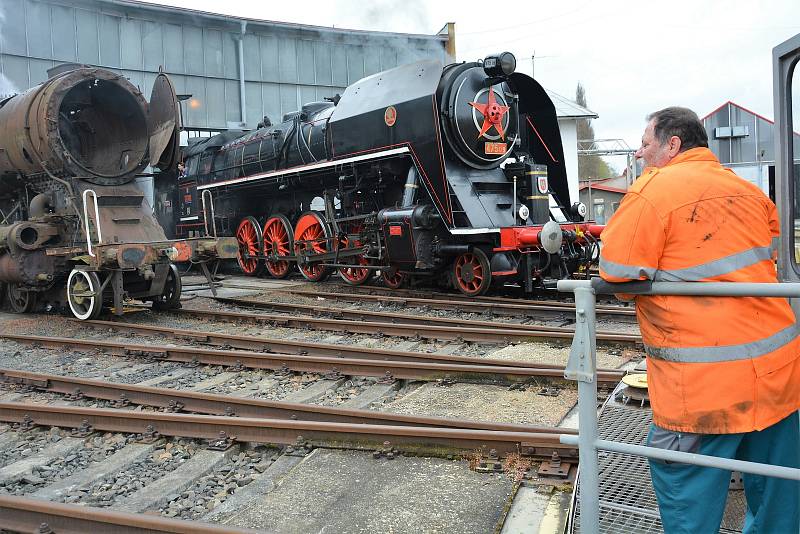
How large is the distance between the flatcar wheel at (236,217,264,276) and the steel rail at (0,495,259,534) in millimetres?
10673

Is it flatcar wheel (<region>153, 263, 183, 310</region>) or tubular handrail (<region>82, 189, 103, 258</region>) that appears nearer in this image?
tubular handrail (<region>82, 189, 103, 258</region>)

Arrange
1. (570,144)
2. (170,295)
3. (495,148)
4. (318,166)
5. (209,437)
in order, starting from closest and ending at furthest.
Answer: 1. (209,437)
2. (170,295)
3. (495,148)
4. (318,166)
5. (570,144)

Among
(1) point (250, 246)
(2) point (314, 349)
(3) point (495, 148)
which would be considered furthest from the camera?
(1) point (250, 246)

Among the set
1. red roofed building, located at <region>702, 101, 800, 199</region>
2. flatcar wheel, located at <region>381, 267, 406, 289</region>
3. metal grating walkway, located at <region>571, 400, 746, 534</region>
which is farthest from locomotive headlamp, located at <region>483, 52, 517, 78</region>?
red roofed building, located at <region>702, 101, 800, 199</region>

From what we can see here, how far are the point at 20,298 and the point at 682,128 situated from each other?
9620mm

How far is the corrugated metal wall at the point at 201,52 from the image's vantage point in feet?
54.3

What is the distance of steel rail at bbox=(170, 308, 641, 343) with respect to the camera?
6074 mm

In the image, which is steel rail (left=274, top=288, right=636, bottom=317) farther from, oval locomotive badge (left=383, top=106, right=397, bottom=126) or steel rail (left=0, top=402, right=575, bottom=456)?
steel rail (left=0, top=402, right=575, bottom=456)

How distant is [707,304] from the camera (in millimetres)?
1875

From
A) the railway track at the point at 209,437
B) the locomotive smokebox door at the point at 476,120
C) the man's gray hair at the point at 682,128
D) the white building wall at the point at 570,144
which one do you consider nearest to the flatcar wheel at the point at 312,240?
the locomotive smokebox door at the point at 476,120

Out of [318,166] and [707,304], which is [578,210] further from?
[707,304]

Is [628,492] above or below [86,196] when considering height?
below

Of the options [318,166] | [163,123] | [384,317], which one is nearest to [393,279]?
[318,166]

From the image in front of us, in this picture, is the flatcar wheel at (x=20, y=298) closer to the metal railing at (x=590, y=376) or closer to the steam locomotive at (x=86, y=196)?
the steam locomotive at (x=86, y=196)
